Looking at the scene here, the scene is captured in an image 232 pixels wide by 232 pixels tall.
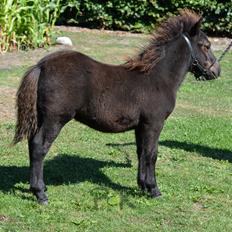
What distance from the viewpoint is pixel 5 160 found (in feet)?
28.2

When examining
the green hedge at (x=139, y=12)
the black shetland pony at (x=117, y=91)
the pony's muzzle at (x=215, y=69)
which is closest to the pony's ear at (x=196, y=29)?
the black shetland pony at (x=117, y=91)

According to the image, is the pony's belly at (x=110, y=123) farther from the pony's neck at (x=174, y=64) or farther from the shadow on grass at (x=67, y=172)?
the shadow on grass at (x=67, y=172)

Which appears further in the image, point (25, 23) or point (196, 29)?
point (25, 23)

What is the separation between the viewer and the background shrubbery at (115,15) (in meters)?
15.7

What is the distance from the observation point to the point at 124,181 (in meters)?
8.05

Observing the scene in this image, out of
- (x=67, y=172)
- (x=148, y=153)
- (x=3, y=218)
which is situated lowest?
(x=67, y=172)

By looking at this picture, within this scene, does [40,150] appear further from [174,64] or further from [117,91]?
[174,64]

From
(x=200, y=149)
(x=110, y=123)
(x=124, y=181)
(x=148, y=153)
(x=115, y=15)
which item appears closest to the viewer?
(x=110, y=123)

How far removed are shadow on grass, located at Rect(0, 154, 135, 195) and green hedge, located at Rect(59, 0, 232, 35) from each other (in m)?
9.73

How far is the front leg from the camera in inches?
292

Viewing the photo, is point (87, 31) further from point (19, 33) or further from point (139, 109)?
point (139, 109)

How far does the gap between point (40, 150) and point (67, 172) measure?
1.32 metres

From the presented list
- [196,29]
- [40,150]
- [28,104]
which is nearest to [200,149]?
[196,29]

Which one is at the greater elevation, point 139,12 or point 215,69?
point 215,69
